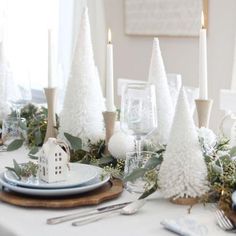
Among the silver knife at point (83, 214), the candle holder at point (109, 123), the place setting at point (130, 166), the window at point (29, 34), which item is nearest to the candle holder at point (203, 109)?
the place setting at point (130, 166)

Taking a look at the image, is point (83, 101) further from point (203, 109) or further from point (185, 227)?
→ point (185, 227)

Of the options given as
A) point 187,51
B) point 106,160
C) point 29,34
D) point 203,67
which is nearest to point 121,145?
point 106,160

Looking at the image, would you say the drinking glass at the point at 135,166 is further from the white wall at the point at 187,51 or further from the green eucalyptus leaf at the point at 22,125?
the white wall at the point at 187,51

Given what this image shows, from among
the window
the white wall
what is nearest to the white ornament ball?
the white wall

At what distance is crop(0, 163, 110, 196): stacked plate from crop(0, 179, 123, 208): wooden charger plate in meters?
0.01

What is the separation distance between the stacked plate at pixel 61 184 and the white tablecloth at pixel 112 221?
0.04 metres

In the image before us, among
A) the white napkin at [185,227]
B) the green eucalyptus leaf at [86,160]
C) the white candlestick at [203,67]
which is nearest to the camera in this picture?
the white napkin at [185,227]

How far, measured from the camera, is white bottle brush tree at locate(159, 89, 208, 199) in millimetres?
1104

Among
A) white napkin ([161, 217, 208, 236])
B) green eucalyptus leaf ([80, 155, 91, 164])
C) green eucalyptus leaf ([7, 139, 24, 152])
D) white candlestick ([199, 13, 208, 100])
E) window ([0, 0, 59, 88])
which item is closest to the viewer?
white napkin ([161, 217, 208, 236])

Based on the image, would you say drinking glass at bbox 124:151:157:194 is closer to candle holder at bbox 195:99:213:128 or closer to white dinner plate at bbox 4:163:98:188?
white dinner plate at bbox 4:163:98:188

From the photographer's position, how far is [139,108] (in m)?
1.22

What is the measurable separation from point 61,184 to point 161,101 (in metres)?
0.38

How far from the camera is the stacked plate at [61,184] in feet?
3.73

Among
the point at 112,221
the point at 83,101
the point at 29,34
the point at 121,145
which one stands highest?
the point at 29,34
